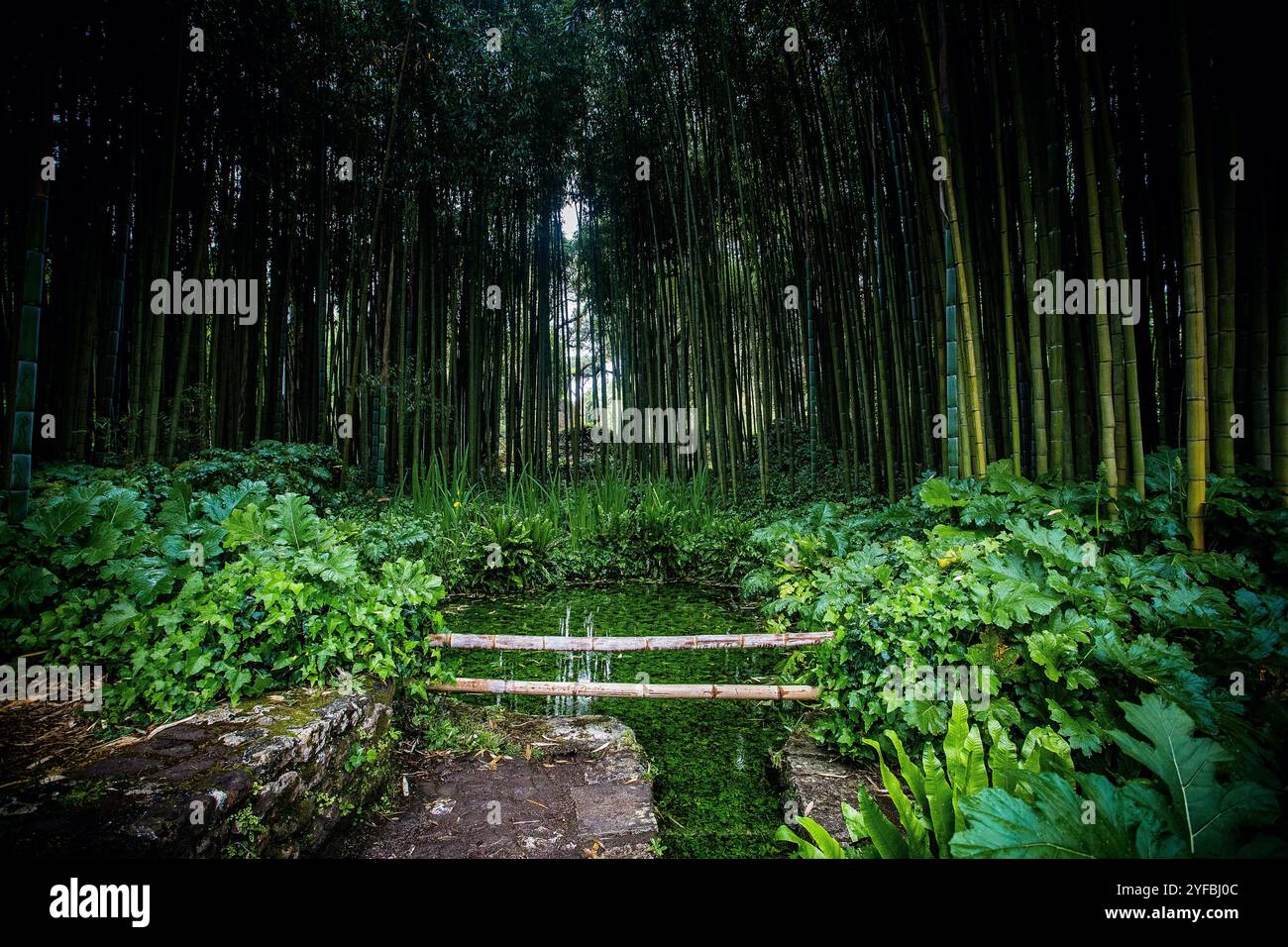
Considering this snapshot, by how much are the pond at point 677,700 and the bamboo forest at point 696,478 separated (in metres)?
0.02

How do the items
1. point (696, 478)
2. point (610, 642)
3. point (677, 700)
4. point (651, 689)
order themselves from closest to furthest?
point (651, 689) < point (610, 642) < point (677, 700) < point (696, 478)

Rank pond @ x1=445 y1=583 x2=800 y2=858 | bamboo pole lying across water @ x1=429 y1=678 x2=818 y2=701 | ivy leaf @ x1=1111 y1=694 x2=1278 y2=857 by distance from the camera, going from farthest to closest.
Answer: bamboo pole lying across water @ x1=429 y1=678 x2=818 y2=701, pond @ x1=445 y1=583 x2=800 y2=858, ivy leaf @ x1=1111 y1=694 x2=1278 y2=857

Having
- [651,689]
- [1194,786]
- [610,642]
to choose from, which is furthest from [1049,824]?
[610,642]

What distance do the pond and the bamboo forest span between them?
2 centimetres

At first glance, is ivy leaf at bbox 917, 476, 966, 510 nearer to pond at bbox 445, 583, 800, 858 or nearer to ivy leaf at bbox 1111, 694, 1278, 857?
pond at bbox 445, 583, 800, 858

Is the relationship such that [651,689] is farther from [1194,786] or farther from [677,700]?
[1194,786]

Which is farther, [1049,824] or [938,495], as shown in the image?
[938,495]

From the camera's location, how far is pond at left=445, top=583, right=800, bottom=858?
1.48 metres

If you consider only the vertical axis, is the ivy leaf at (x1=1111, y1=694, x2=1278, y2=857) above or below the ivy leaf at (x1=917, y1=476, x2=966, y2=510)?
below

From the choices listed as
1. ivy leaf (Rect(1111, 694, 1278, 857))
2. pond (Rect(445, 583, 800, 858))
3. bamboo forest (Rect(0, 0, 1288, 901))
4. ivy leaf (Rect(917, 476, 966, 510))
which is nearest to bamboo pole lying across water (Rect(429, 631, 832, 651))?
bamboo forest (Rect(0, 0, 1288, 901))

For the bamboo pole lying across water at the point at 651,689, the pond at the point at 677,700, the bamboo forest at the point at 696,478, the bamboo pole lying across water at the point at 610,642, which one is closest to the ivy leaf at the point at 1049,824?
the bamboo forest at the point at 696,478

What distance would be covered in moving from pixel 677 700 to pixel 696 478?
2797mm

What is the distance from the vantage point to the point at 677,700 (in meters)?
2.27

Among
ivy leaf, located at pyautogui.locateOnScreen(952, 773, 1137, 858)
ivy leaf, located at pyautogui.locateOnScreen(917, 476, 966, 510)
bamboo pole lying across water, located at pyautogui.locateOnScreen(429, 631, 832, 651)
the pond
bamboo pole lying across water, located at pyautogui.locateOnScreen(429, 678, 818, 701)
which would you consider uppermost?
ivy leaf, located at pyautogui.locateOnScreen(917, 476, 966, 510)
